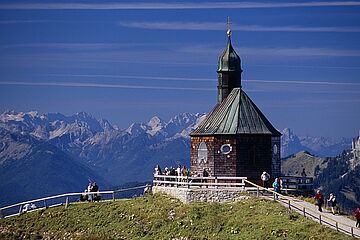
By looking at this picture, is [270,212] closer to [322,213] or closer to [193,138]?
[322,213]

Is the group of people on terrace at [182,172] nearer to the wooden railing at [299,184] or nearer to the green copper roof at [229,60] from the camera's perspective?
the wooden railing at [299,184]

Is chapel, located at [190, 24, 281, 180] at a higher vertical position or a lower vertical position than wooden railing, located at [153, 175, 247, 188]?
higher

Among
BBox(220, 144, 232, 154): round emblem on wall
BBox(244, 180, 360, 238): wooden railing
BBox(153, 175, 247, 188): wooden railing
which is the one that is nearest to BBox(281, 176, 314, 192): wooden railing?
BBox(244, 180, 360, 238): wooden railing

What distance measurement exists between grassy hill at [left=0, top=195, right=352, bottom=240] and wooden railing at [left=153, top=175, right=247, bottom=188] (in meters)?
1.82

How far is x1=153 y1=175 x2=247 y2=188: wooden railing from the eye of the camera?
233 feet

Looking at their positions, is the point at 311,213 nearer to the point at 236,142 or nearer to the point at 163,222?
the point at 163,222

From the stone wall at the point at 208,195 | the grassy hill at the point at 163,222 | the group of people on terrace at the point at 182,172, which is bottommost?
the grassy hill at the point at 163,222

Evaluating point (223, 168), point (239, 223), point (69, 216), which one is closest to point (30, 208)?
point (69, 216)

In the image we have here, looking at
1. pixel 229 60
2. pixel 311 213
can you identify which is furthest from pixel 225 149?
pixel 311 213

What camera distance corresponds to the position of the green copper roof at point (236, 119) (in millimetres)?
75850

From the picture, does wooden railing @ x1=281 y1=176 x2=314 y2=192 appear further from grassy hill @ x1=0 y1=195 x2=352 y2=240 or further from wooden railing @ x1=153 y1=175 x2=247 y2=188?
grassy hill @ x1=0 y1=195 x2=352 y2=240

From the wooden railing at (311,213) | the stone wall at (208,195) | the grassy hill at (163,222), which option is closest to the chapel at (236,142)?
the wooden railing at (311,213)

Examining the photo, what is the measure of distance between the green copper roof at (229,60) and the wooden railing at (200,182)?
1275cm

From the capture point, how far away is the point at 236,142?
75.1 meters
